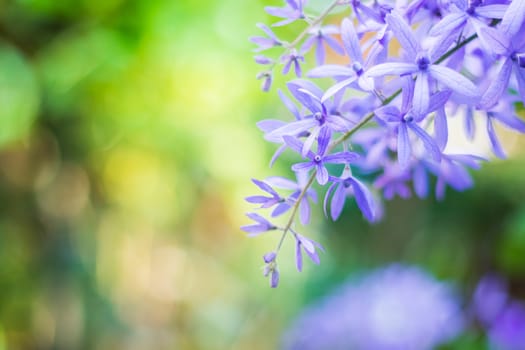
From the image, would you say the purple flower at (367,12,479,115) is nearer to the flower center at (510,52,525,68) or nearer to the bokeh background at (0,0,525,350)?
the flower center at (510,52,525,68)

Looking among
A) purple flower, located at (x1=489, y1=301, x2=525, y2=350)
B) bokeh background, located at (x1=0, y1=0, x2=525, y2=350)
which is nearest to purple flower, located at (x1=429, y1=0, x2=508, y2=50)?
purple flower, located at (x1=489, y1=301, x2=525, y2=350)

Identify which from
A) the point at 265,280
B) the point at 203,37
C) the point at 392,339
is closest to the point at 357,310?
the point at 392,339

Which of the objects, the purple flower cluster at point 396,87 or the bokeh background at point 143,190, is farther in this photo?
the bokeh background at point 143,190

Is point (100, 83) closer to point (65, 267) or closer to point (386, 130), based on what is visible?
point (65, 267)

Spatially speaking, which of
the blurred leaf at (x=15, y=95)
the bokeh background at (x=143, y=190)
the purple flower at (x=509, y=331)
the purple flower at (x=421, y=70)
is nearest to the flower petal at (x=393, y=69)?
the purple flower at (x=421, y=70)

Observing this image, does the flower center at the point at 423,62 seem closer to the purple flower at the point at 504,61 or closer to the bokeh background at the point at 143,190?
the purple flower at the point at 504,61

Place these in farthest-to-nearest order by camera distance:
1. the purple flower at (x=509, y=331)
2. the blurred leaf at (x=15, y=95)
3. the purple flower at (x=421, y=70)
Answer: the blurred leaf at (x=15, y=95) < the purple flower at (x=509, y=331) < the purple flower at (x=421, y=70)
